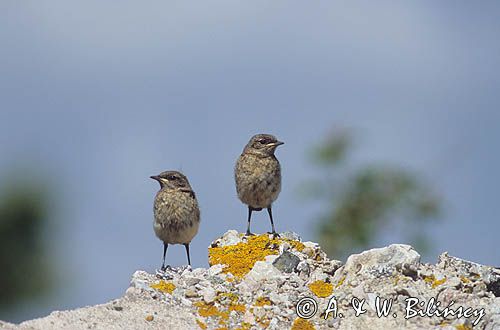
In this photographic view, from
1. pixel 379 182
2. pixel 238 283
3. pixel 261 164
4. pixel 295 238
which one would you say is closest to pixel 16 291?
pixel 261 164

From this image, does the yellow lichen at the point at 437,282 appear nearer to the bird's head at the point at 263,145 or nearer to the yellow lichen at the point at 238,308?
the yellow lichen at the point at 238,308

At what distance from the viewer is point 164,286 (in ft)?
33.0

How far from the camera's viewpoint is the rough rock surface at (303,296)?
9.30 m

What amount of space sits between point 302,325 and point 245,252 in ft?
7.61

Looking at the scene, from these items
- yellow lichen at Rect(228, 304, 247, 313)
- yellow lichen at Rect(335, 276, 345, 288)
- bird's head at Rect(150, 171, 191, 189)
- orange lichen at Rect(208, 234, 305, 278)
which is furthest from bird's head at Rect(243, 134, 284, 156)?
yellow lichen at Rect(228, 304, 247, 313)

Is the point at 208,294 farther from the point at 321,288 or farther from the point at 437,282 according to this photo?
the point at 437,282

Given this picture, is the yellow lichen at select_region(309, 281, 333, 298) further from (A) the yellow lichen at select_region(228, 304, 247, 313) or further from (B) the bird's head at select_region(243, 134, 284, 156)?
(B) the bird's head at select_region(243, 134, 284, 156)

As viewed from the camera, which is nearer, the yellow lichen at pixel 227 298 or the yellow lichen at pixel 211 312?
the yellow lichen at pixel 211 312

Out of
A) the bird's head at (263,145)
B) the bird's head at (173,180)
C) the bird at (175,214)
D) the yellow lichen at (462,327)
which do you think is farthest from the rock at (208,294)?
the bird's head at (263,145)

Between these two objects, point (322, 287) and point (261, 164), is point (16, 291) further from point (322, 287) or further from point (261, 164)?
point (322, 287)

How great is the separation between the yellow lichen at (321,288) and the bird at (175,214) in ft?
13.5

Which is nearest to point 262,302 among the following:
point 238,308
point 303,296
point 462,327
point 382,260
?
point 238,308

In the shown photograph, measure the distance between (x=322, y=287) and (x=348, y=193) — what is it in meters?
12.3

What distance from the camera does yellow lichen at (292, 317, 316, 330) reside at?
31.2 ft
